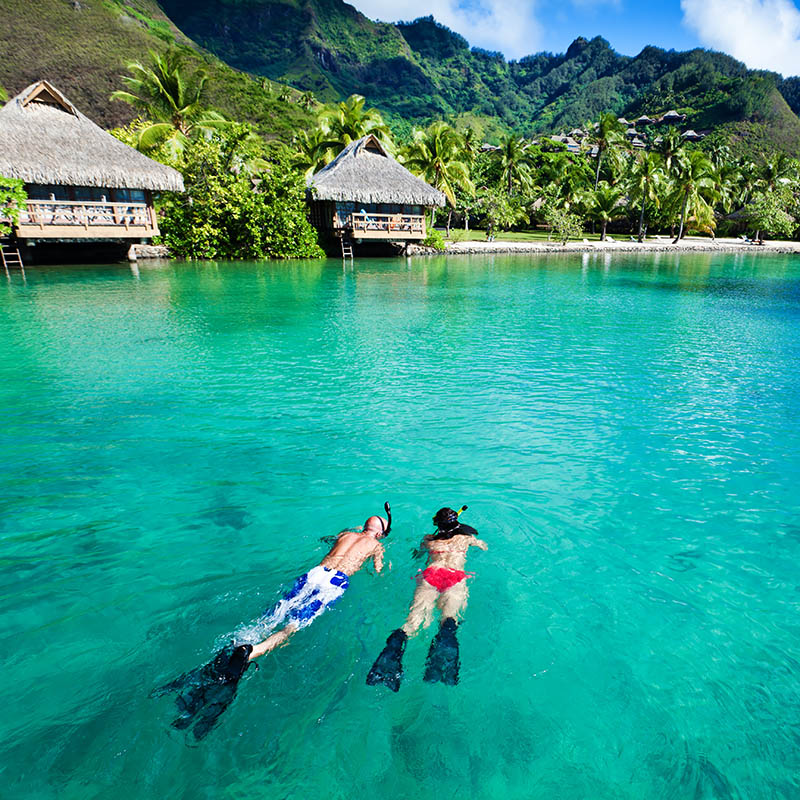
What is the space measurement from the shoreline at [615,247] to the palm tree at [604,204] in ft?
10.6

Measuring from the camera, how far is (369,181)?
1113 inches

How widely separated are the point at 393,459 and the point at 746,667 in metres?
4.03

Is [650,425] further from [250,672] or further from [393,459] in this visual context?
[250,672]

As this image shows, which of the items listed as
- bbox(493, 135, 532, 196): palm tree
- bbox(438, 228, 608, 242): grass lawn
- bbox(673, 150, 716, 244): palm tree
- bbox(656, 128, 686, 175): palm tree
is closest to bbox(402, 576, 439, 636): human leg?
bbox(438, 228, 608, 242): grass lawn

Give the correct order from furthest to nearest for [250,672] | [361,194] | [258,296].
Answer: [361,194] < [258,296] < [250,672]

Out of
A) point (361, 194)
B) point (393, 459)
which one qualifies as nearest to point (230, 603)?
point (393, 459)

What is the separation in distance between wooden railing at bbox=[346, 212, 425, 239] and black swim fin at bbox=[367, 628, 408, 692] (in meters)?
27.2

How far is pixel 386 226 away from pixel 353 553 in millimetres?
27127

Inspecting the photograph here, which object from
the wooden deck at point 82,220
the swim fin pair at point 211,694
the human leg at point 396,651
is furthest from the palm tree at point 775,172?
the swim fin pair at point 211,694

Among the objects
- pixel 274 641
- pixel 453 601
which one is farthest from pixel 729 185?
pixel 274 641

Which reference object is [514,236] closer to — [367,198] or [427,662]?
[367,198]

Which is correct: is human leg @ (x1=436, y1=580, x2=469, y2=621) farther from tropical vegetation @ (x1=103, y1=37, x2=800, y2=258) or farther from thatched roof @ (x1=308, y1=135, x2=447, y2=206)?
thatched roof @ (x1=308, y1=135, x2=447, y2=206)

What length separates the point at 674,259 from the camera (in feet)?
117

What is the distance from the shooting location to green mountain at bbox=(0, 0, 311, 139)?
61469 millimetres
